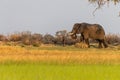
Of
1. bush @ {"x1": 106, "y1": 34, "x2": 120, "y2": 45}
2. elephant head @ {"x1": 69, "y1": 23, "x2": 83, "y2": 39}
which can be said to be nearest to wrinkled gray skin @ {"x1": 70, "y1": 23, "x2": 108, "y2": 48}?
elephant head @ {"x1": 69, "y1": 23, "x2": 83, "y2": 39}

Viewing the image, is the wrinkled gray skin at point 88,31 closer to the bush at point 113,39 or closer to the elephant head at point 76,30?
the elephant head at point 76,30

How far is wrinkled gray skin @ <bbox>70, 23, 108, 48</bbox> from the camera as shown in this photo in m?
41.0

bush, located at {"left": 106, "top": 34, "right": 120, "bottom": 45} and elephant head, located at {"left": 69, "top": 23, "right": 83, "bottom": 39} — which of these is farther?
bush, located at {"left": 106, "top": 34, "right": 120, "bottom": 45}

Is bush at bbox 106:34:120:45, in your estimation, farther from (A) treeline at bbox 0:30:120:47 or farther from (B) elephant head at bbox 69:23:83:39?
(B) elephant head at bbox 69:23:83:39

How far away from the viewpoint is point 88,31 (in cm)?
4175

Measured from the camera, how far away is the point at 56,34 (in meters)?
50.1

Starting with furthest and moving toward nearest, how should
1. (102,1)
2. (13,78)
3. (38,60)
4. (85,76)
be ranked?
1. (102,1)
2. (38,60)
3. (85,76)
4. (13,78)

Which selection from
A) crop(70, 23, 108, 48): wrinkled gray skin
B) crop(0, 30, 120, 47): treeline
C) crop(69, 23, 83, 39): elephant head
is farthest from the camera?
crop(0, 30, 120, 47): treeline

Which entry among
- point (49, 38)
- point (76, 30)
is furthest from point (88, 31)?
point (49, 38)

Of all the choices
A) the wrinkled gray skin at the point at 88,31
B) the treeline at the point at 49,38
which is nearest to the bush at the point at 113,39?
the treeline at the point at 49,38

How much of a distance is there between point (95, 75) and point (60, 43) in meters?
36.6

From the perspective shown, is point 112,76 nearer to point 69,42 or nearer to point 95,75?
point 95,75

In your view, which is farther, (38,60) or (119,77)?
(38,60)

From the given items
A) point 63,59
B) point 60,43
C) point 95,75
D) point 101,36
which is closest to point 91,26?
point 101,36
